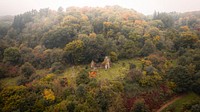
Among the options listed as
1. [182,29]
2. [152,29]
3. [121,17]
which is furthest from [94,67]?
[182,29]

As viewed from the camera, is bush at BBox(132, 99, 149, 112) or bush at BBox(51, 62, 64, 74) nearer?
bush at BBox(132, 99, 149, 112)

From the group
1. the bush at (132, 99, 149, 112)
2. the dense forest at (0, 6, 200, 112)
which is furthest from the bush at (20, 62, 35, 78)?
the bush at (132, 99, 149, 112)

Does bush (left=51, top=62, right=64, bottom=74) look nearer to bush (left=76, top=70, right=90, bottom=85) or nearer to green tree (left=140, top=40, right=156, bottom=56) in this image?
bush (left=76, top=70, right=90, bottom=85)

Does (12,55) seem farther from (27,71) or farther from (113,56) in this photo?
(113,56)

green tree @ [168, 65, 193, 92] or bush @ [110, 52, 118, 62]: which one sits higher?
bush @ [110, 52, 118, 62]

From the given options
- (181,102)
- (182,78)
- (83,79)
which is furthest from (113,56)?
(181,102)

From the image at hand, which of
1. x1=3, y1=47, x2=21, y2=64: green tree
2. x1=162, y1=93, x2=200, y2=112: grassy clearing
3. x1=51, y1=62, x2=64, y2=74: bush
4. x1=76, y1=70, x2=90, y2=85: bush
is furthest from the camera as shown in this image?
x1=3, y1=47, x2=21, y2=64: green tree
